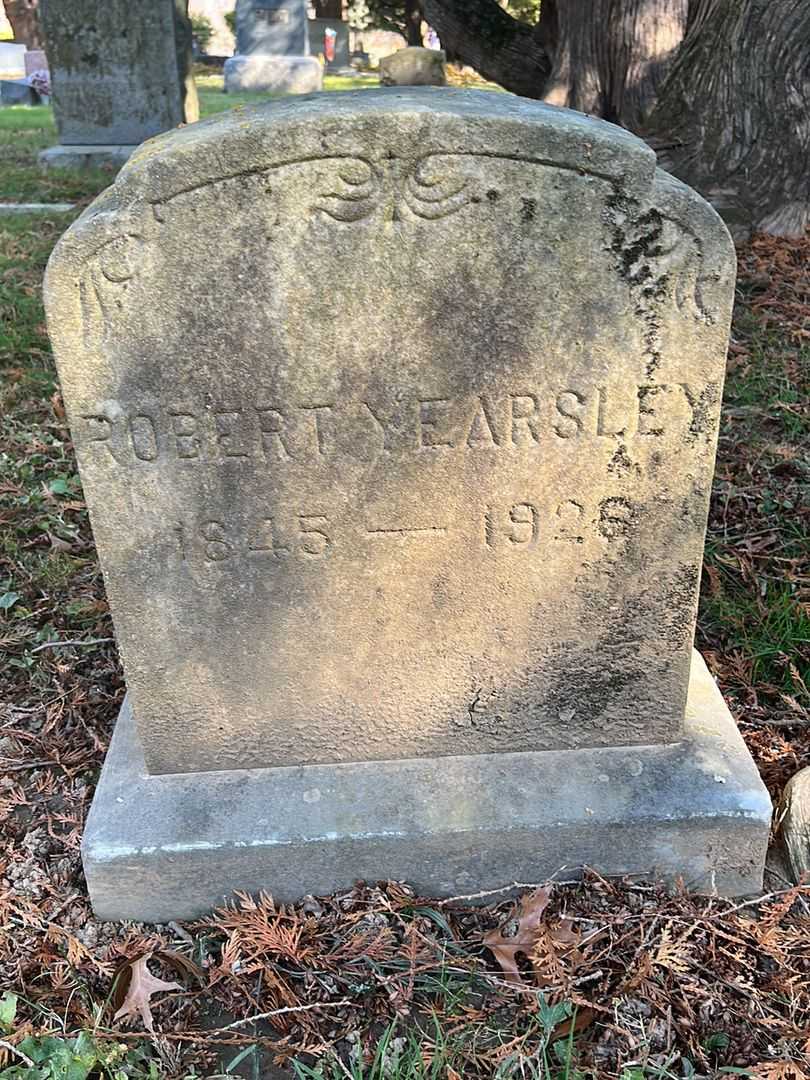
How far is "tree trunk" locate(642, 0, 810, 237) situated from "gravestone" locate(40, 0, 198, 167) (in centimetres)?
589

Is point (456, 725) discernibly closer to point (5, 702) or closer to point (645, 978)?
point (645, 978)

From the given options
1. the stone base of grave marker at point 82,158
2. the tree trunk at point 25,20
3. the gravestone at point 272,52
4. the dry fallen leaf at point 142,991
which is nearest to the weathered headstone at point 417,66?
the gravestone at point 272,52

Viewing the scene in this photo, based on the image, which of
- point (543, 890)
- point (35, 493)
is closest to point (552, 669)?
point (543, 890)

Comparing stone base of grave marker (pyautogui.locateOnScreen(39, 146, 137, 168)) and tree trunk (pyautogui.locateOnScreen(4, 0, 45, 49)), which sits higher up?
tree trunk (pyautogui.locateOnScreen(4, 0, 45, 49))

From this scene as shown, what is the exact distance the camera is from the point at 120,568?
80.2 inches

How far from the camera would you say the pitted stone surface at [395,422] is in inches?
67.6

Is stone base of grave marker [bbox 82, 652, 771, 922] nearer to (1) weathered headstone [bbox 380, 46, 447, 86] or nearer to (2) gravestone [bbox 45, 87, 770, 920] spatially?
(2) gravestone [bbox 45, 87, 770, 920]

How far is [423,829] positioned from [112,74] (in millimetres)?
9307

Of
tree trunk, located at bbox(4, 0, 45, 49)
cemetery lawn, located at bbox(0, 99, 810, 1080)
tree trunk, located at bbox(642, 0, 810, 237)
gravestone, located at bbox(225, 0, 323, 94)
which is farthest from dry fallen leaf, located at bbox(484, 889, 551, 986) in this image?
tree trunk, located at bbox(4, 0, 45, 49)

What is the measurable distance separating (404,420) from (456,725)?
2.61ft

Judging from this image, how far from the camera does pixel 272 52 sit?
1981 cm

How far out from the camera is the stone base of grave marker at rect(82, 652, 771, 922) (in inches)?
83.7

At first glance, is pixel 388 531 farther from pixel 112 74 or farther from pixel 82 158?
pixel 112 74

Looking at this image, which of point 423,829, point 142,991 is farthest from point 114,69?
point 142,991
